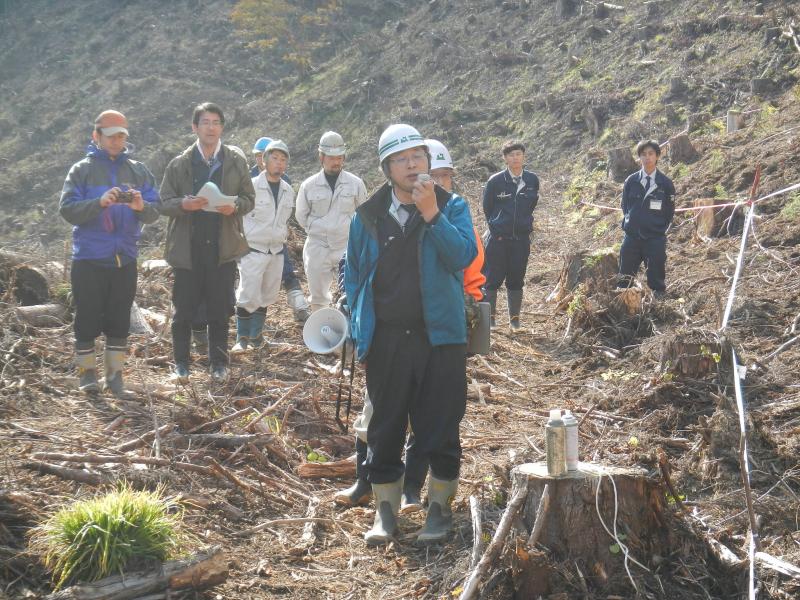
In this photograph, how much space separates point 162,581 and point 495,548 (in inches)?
54.3

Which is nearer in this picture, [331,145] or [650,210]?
[331,145]

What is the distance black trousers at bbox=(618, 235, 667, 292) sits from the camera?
387 inches

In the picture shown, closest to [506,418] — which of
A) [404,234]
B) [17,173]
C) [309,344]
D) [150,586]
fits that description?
[309,344]

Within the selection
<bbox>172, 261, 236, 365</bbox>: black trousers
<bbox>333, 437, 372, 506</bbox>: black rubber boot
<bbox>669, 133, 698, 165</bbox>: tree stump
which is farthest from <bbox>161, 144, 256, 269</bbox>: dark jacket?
<bbox>669, 133, 698, 165</bbox>: tree stump

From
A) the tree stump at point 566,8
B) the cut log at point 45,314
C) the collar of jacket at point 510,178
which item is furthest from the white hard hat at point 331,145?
the tree stump at point 566,8

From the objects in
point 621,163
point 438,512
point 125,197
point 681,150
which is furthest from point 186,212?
point 621,163

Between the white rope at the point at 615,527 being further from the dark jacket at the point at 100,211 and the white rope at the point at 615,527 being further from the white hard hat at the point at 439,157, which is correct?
the dark jacket at the point at 100,211

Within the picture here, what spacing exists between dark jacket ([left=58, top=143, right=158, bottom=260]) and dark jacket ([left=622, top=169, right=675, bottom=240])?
17.7ft

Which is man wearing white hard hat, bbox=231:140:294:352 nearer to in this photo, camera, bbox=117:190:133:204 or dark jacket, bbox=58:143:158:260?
dark jacket, bbox=58:143:158:260

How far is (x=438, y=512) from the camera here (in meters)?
4.61

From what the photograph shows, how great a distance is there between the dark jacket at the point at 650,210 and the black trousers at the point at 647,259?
8 centimetres

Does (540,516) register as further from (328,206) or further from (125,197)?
(328,206)

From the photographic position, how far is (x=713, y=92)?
A: 18016 mm

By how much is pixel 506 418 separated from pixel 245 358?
2.80m
